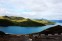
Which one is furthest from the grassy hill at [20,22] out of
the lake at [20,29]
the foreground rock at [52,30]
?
the foreground rock at [52,30]

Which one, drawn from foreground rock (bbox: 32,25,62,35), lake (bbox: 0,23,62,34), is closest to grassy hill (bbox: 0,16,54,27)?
lake (bbox: 0,23,62,34)

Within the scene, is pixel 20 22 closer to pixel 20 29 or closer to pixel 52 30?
pixel 20 29

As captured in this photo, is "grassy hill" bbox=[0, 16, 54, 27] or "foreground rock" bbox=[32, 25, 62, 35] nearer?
"grassy hill" bbox=[0, 16, 54, 27]

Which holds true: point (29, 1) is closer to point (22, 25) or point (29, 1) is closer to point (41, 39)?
point (22, 25)

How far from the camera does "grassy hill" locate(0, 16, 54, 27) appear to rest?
4730 millimetres

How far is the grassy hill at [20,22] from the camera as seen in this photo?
186 inches

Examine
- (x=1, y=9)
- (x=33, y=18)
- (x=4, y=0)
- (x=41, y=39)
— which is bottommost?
(x=41, y=39)

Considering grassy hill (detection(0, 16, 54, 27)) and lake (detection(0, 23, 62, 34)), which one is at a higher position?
grassy hill (detection(0, 16, 54, 27))

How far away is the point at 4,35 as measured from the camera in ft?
15.4

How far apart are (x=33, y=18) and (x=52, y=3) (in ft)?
2.67

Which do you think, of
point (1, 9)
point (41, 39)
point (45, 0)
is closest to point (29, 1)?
point (45, 0)

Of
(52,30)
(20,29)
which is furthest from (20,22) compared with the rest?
(52,30)

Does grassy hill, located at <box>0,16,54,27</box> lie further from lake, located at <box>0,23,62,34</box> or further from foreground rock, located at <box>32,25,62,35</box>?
foreground rock, located at <box>32,25,62,35</box>

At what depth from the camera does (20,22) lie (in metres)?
4.80
